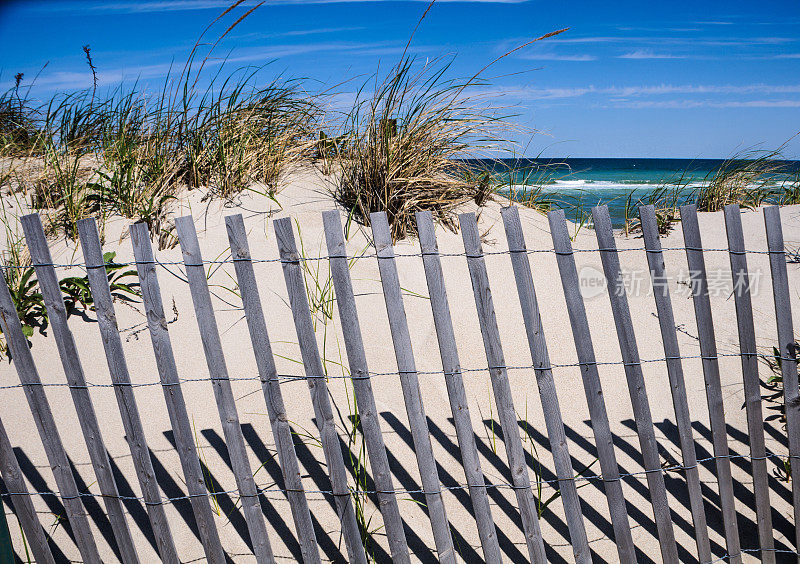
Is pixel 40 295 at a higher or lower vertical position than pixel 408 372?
higher

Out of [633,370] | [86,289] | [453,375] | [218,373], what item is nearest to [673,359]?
[633,370]

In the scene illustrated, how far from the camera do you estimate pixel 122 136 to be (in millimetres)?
4680

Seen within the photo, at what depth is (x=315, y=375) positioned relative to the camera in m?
1.84

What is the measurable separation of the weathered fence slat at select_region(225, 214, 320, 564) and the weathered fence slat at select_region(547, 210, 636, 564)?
3.28 feet

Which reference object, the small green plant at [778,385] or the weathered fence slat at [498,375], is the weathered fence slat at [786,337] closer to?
the small green plant at [778,385]

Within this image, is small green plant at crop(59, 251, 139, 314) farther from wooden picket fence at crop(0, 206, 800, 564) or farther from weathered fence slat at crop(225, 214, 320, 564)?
weathered fence slat at crop(225, 214, 320, 564)

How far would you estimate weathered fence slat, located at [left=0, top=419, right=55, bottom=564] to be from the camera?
200 cm

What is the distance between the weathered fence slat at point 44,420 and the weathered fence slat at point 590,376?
185 centimetres

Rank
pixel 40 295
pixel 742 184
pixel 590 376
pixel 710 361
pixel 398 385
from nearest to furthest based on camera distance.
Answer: pixel 590 376
pixel 710 361
pixel 398 385
pixel 40 295
pixel 742 184

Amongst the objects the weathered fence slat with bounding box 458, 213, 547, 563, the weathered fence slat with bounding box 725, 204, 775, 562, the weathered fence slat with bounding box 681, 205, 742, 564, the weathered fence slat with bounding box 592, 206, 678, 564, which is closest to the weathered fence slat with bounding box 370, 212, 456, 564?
the weathered fence slat with bounding box 458, 213, 547, 563

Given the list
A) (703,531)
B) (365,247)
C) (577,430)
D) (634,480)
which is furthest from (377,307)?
(703,531)

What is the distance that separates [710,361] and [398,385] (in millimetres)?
1597

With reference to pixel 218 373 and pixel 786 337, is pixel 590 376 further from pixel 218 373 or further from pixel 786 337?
pixel 218 373

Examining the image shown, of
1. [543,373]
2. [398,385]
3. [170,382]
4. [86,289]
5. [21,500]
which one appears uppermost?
[86,289]
